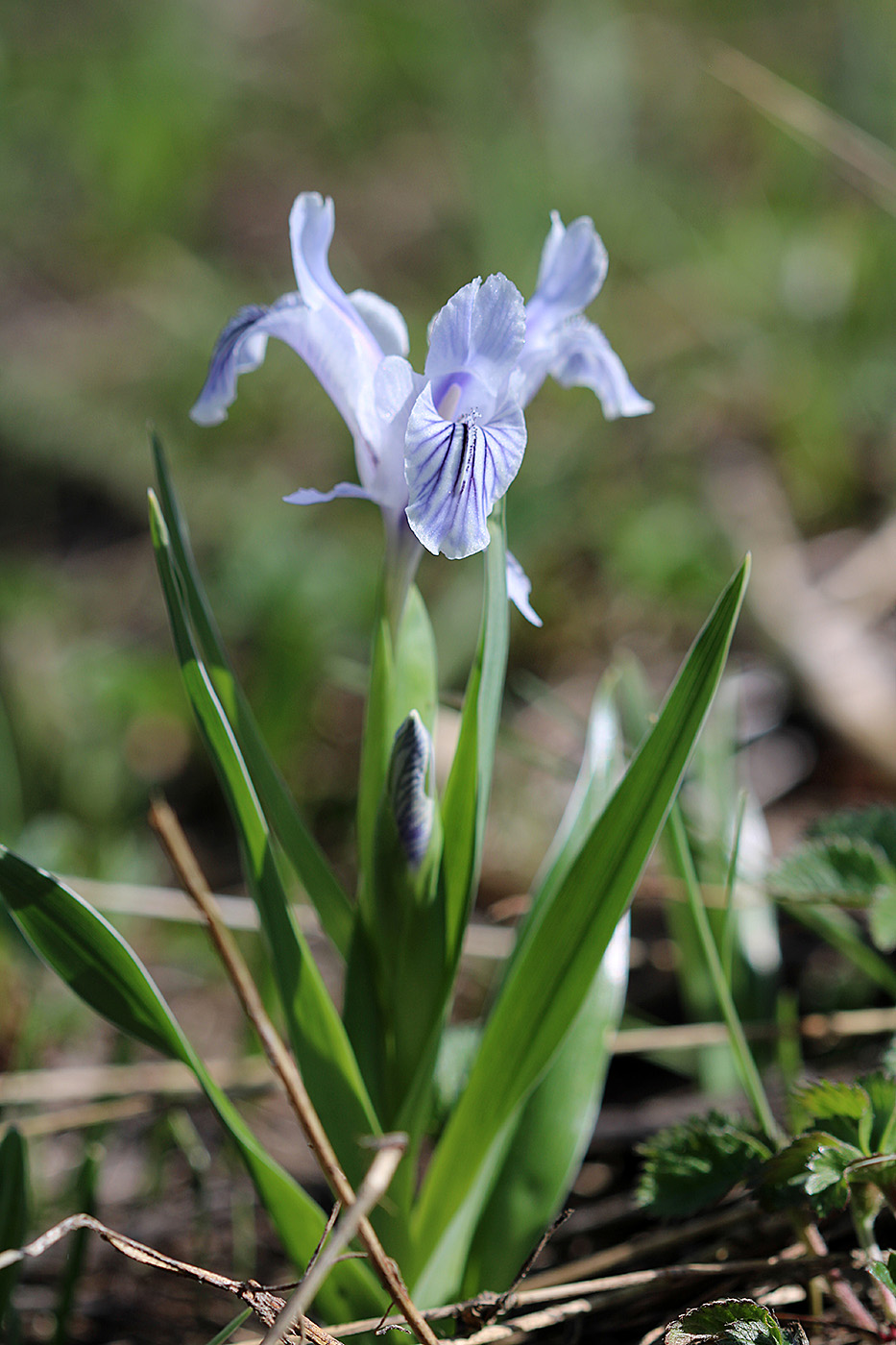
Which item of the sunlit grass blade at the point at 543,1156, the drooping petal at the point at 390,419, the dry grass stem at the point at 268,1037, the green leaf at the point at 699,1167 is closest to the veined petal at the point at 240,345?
the drooping petal at the point at 390,419

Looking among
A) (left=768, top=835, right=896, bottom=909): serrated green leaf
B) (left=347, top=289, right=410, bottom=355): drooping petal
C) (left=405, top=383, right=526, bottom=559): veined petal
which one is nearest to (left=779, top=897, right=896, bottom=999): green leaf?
(left=768, top=835, right=896, bottom=909): serrated green leaf

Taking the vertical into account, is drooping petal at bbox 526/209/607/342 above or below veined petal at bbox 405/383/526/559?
above

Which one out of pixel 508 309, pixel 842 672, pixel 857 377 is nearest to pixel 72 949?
pixel 508 309

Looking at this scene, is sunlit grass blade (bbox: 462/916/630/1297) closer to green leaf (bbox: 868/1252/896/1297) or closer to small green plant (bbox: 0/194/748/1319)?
small green plant (bbox: 0/194/748/1319)

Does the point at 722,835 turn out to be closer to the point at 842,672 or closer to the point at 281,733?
the point at 842,672

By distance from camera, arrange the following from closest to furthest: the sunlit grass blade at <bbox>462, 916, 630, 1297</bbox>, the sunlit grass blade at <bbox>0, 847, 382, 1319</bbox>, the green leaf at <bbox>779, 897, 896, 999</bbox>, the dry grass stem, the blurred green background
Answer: the dry grass stem
the sunlit grass blade at <bbox>0, 847, 382, 1319</bbox>
the sunlit grass blade at <bbox>462, 916, 630, 1297</bbox>
the green leaf at <bbox>779, 897, 896, 999</bbox>
the blurred green background

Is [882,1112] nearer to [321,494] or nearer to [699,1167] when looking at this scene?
[699,1167]
